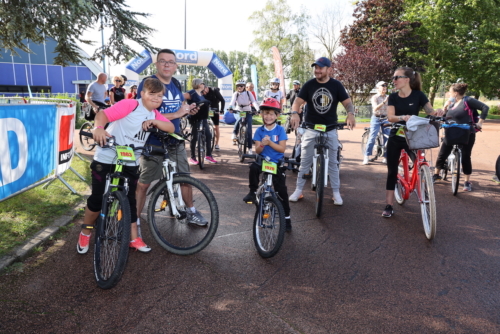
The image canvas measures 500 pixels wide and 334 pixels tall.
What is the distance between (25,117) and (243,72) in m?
113

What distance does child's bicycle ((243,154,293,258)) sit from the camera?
394 centimetres

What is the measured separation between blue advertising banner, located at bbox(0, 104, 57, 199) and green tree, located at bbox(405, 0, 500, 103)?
115 ft

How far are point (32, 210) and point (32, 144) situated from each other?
0.91 metres

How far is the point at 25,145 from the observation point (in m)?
4.84

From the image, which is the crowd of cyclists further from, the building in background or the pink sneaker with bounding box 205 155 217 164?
the building in background

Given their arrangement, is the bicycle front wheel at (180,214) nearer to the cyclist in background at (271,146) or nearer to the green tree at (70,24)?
the cyclist in background at (271,146)

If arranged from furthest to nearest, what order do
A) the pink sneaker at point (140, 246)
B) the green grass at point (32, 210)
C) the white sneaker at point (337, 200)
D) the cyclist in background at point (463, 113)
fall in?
the cyclist in background at point (463, 113) < the white sneaker at point (337, 200) < the green grass at point (32, 210) < the pink sneaker at point (140, 246)

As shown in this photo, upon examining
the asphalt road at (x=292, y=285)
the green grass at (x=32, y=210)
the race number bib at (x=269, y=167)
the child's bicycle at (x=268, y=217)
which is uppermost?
the race number bib at (x=269, y=167)

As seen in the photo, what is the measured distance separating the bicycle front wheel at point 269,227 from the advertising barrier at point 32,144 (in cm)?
297

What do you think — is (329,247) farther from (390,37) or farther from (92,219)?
(390,37)

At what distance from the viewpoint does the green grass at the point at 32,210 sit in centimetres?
430

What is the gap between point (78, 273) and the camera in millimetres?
3576

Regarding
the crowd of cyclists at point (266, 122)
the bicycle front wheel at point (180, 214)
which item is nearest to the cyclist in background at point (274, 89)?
the crowd of cyclists at point (266, 122)

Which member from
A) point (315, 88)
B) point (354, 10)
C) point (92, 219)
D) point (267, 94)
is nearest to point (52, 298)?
point (92, 219)
